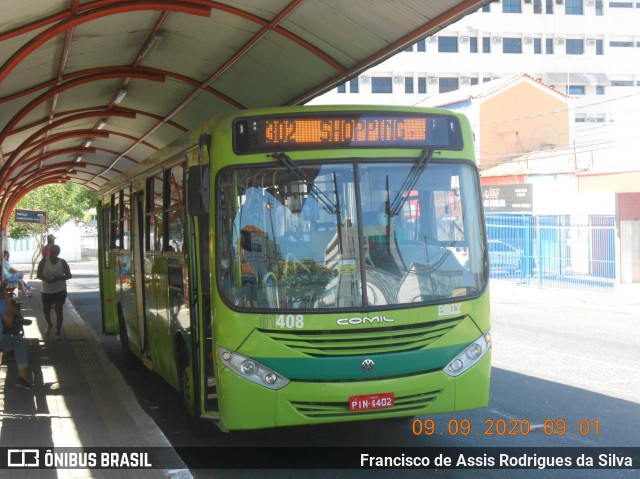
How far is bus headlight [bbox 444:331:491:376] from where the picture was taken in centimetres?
692

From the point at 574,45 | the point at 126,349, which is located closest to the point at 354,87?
the point at 574,45

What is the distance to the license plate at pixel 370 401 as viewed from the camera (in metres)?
6.57

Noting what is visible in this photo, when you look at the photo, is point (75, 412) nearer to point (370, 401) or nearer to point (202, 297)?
point (202, 297)

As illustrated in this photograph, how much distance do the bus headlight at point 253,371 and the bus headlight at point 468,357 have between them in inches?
54.3

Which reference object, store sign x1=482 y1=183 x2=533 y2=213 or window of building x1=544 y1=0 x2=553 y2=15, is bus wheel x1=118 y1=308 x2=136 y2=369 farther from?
window of building x1=544 y1=0 x2=553 y2=15

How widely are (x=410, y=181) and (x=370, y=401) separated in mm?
1844

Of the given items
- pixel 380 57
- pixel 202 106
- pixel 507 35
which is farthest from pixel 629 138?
pixel 380 57

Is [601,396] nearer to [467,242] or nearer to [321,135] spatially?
[467,242]

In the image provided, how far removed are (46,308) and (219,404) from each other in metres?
10.6

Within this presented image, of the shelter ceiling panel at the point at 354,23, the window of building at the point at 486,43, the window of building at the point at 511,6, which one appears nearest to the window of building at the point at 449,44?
the window of building at the point at 486,43

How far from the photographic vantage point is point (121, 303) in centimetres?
1272

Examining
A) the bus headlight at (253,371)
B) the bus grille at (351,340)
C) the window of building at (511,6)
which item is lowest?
the bus headlight at (253,371)

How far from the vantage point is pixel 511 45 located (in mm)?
64250

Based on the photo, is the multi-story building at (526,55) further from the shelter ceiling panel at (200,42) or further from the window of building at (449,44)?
the shelter ceiling panel at (200,42)
